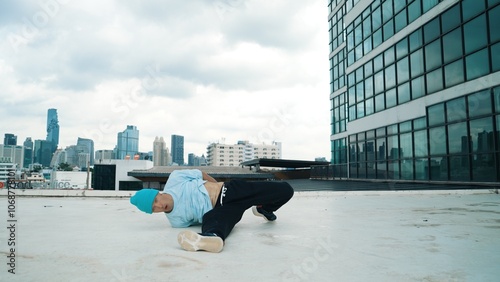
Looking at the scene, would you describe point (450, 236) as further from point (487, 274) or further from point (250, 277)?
point (250, 277)

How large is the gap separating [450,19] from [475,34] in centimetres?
160

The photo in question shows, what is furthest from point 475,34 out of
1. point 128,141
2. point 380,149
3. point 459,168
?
point 128,141

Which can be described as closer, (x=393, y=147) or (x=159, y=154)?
(x=393, y=147)

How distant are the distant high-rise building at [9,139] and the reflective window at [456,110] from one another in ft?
372

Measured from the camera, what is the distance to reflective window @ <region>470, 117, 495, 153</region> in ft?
34.8

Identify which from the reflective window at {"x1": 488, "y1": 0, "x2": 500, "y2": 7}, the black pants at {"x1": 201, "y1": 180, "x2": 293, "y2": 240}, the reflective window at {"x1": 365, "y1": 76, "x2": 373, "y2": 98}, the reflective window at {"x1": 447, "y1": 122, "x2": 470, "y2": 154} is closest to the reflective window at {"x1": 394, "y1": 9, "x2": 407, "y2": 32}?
the reflective window at {"x1": 365, "y1": 76, "x2": 373, "y2": 98}

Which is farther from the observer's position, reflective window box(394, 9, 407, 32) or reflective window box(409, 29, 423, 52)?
reflective window box(394, 9, 407, 32)

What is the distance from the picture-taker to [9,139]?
98.6 metres

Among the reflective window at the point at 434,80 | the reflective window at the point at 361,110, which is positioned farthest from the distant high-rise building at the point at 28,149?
the reflective window at the point at 434,80

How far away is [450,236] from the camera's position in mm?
2477

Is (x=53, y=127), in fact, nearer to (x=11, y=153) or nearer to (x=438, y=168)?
(x=11, y=153)

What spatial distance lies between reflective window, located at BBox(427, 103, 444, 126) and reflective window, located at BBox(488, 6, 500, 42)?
3.17 metres

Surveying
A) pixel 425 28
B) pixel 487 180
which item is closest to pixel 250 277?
pixel 487 180

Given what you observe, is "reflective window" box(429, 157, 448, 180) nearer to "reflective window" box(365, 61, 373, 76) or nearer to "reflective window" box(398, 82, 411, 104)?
"reflective window" box(398, 82, 411, 104)
